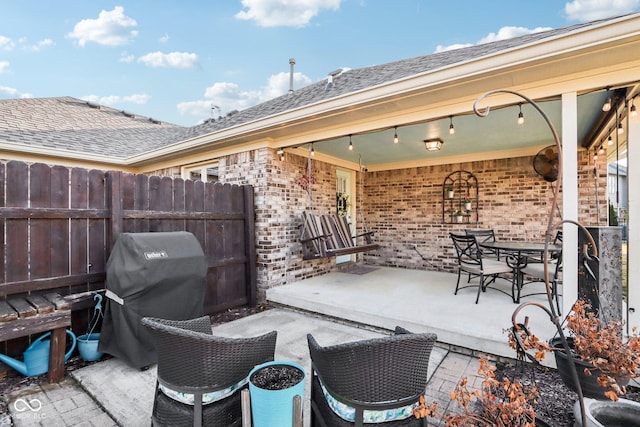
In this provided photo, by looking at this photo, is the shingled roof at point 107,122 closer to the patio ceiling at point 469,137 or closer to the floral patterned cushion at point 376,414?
the patio ceiling at point 469,137

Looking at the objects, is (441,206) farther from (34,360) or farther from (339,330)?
A: (34,360)

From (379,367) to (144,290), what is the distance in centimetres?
218

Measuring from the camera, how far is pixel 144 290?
2.66 meters

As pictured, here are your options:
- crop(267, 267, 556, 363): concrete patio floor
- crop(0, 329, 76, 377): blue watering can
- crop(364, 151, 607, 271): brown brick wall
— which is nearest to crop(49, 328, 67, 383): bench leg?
crop(0, 329, 76, 377): blue watering can

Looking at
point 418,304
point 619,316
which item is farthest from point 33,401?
point 619,316

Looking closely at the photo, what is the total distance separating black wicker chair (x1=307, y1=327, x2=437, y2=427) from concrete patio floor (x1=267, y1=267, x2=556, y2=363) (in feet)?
3.41

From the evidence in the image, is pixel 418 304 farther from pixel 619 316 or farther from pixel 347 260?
pixel 347 260

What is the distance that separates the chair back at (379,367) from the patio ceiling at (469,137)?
289 cm

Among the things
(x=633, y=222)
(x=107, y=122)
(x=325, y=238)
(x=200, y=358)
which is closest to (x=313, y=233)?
(x=325, y=238)

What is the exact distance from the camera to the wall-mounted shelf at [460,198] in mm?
5949

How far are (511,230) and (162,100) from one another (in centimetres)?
1233

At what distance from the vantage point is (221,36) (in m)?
7.87

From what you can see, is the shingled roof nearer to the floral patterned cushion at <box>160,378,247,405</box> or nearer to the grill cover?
the grill cover

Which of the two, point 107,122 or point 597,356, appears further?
point 107,122
